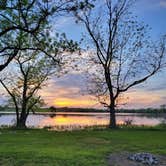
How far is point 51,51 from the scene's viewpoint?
1152 inches

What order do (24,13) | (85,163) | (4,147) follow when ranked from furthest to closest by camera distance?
1. (24,13)
2. (4,147)
3. (85,163)

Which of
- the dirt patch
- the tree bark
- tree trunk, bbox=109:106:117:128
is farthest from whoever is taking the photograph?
the tree bark

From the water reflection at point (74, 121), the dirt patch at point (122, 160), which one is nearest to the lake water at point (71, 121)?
the water reflection at point (74, 121)

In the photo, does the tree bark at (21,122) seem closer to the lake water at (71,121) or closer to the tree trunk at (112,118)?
the lake water at (71,121)

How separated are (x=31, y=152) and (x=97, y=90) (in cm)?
2823

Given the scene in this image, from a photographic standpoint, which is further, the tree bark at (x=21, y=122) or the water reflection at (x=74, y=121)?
the water reflection at (x=74, y=121)

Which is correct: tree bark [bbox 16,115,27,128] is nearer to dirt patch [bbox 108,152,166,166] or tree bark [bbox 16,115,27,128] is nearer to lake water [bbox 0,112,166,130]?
lake water [bbox 0,112,166,130]

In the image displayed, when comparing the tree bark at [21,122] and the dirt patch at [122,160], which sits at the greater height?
the tree bark at [21,122]

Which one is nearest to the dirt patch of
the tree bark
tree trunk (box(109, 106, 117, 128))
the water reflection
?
tree trunk (box(109, 106, 117, 128))

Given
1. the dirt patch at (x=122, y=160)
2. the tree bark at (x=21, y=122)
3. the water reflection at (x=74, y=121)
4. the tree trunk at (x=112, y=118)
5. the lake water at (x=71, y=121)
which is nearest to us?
the dirt patch at (x=122, y=160)

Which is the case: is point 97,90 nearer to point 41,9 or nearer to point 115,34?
point 115,34

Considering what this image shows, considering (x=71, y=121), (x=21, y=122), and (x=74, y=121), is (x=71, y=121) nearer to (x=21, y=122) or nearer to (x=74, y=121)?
(x=74, y=121)

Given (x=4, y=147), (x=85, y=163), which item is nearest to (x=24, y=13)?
(x=4, y=147)

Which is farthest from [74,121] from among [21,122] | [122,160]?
[122,160]
